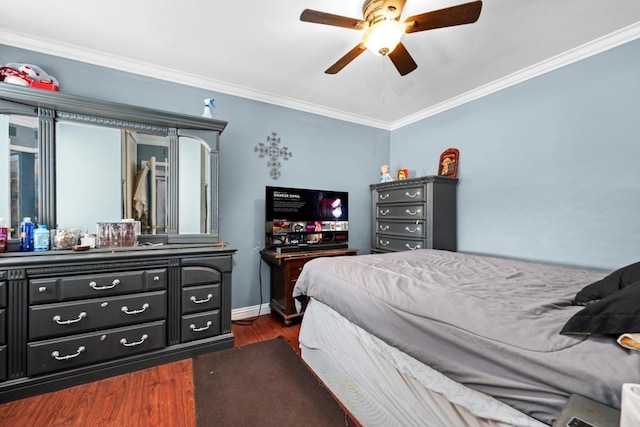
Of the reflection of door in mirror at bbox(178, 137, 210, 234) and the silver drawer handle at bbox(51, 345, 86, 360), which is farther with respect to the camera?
the reflection of door in mirror at bbox(178, 137, 210, 234)

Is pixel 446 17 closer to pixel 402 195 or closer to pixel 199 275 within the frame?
pixel 402 195

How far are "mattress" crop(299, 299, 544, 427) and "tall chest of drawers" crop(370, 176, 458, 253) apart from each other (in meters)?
1.70

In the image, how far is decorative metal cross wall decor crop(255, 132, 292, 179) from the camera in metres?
3.21

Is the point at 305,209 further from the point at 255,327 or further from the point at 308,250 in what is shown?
the point at 255,327

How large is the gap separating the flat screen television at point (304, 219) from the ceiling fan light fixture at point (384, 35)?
1.74 meters

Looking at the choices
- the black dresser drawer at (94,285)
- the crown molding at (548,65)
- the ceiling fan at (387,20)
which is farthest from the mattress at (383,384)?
the crown molding at (548,65)

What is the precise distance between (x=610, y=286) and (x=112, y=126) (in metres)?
3.41

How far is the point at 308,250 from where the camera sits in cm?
313

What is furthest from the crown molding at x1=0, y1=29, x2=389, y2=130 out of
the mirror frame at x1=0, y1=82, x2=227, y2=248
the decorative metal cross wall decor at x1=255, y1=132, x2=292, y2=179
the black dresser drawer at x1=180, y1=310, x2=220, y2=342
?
the black dresser drawer at x1=180, y1=310, x2=220, y2=342

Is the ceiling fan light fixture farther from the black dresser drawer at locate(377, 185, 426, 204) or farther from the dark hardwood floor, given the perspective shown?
the dark hardwood floor

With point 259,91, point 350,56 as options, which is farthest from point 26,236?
point 350,56

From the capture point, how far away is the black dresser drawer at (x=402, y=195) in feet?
10.3

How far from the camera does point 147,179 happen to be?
244 cm

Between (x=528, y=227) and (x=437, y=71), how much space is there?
177 cm
